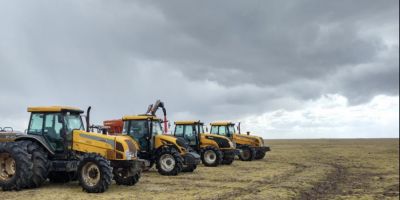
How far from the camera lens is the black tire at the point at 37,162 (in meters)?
13.4

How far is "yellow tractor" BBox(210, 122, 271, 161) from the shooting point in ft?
98.2

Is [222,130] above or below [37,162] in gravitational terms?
above

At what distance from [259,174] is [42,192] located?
9905 mm

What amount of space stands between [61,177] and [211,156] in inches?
433

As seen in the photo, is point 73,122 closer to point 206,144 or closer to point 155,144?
point 155,144

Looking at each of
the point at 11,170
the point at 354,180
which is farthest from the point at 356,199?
the point at 11,170

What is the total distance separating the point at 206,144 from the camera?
25.7 metres

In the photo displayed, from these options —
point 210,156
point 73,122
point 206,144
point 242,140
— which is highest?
point 73,122

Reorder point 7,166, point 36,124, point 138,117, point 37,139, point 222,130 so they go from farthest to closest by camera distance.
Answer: point 222,130, point 138,117, point 36,124, point 7,166, point 37,139

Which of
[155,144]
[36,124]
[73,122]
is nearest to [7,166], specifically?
[36,124]

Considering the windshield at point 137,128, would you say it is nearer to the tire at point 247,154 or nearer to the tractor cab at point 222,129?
the tractor cab at point 222,129

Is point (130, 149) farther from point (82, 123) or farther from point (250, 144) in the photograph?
point (250, 144)

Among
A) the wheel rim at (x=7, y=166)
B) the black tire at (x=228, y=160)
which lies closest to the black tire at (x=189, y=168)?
the black tire at (x=228, y=160)

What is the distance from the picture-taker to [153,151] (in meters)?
19.5
